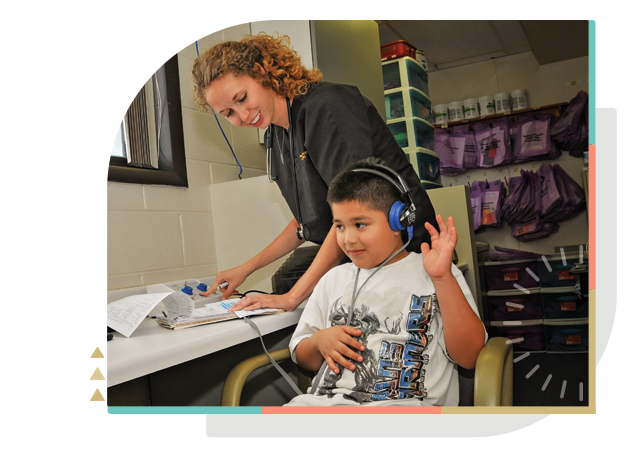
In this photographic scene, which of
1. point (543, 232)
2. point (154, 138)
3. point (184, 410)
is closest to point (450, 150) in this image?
point (543, 232)

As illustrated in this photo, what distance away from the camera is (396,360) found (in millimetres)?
1079

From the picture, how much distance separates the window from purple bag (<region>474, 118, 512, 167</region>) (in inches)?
26.2

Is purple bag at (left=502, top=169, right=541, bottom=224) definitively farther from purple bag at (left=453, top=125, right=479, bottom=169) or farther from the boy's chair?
the boy's chair

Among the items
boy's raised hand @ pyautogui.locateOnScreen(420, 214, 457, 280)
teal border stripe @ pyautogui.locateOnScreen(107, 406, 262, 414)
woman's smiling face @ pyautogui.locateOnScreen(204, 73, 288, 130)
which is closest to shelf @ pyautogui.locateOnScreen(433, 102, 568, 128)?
boy's raised hand @ pyautogui.locateOnScreen(420, 214, 457, 280)

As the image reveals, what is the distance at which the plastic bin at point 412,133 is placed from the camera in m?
1.17

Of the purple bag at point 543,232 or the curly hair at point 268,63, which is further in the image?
the curly hair at point 268,63

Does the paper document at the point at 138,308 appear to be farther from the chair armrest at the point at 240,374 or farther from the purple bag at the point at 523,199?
the purple bag at the point at 523,199

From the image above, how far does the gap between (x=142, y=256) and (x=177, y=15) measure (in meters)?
0.56

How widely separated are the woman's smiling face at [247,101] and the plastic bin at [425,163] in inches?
11.1

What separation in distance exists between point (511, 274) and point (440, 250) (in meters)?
0.17

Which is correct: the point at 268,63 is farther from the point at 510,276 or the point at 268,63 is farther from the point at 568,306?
the point at 568,306

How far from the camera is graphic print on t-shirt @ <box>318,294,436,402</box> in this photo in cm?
107

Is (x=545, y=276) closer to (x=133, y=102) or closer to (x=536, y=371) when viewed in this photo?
(x=536, y=371)

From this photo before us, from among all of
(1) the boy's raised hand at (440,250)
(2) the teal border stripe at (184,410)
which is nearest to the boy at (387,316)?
(1) the boy's raised hand at (440,250)
